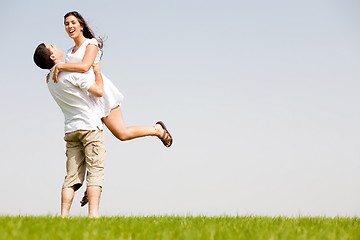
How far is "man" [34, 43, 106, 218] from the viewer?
544cm

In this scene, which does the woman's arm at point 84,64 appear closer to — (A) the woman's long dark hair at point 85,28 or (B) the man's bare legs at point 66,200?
(A) the woman's long dark hair at point 85,28

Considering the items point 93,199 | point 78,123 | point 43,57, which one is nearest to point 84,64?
point 43,57

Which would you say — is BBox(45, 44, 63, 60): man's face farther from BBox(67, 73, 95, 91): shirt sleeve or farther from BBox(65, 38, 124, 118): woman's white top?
BBox(67, 73, 95, 91): shirt sleeve

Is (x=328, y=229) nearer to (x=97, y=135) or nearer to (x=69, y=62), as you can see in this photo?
(x=97, y=135)

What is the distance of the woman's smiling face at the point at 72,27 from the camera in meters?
5.66

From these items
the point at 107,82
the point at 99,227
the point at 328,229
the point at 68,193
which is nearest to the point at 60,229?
the point at 99,227

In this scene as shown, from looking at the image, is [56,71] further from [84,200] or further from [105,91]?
[84,200]

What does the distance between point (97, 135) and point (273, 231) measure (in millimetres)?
2430

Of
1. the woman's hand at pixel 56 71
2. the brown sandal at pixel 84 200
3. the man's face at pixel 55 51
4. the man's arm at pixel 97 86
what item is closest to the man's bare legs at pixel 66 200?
the brown sandal at pixel 84 200

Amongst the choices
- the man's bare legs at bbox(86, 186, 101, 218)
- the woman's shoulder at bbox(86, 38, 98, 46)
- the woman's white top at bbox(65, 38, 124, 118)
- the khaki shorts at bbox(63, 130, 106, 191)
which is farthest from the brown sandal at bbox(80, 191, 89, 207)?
the woman's shoulder at bbox(86, 38, 98, 46)

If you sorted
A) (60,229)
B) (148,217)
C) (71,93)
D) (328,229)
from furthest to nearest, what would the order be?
(148,217), (71,93), (328,229), (60,229)

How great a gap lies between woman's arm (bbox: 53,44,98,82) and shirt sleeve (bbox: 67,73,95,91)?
66mm

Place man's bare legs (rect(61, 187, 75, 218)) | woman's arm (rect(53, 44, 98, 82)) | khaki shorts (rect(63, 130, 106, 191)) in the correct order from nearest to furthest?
woman's arm (rect(53, 44, 98, 82))
khaki shorts (rect(63, 130, 106, 191))
man's bare legs (rect(61, 187, 75, 218))

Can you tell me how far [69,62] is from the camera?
18.5 ft
